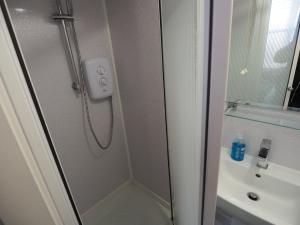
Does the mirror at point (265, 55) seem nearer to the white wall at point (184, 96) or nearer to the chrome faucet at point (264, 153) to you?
the chrome faucet at point (264, 153)

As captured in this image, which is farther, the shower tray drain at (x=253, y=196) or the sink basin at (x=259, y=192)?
the shower tray drain at (x=253, y=196)

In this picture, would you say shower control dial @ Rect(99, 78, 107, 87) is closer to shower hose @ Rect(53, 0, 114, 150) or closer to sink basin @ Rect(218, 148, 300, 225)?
shower hose @ Rect(53, 0, 114, 150)

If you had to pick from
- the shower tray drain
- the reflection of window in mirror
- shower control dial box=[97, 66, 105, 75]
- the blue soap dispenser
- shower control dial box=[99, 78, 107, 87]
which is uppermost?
shower control dial box=[97, 66, 105, 75]

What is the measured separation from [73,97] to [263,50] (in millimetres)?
1265

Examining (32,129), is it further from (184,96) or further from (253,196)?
(253,196)

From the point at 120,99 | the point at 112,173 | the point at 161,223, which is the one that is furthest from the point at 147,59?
the point at 161,223

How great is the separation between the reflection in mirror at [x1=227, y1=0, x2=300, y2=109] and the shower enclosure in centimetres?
46

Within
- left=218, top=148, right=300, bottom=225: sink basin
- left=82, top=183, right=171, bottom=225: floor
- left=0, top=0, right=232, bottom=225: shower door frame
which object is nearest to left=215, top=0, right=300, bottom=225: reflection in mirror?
left=218, top=148, right=300, bottom=225: sink basin

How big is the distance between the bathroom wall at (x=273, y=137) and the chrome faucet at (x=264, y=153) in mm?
24

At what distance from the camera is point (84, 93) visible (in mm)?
1302

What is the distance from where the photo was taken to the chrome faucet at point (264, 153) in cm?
93

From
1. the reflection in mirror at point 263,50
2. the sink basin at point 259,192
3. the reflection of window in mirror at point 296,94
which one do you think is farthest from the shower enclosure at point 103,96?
the reflection of window in mirror at point 296,94

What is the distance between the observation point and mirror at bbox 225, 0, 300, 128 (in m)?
0.82

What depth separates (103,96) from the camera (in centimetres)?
135
